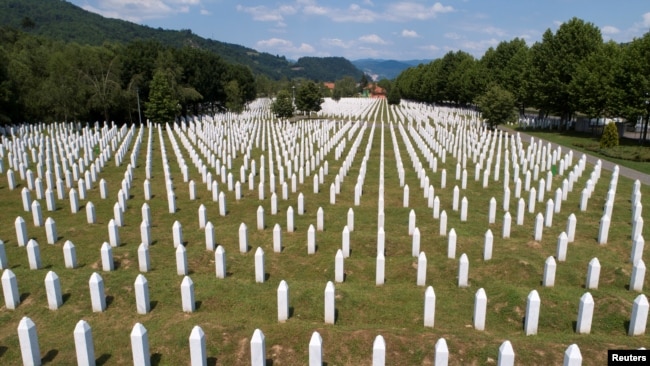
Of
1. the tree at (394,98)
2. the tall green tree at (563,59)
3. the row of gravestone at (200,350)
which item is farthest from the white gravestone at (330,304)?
the tree at (394,98)

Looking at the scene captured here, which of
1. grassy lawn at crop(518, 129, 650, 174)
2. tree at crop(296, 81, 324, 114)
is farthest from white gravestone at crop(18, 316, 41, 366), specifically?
tree at crop(296, 81, 324, 114)

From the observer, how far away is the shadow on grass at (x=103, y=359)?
558cm

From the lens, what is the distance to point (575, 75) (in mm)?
35188

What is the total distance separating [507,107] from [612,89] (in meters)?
7.79

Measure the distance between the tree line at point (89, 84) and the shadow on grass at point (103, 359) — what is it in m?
37.1

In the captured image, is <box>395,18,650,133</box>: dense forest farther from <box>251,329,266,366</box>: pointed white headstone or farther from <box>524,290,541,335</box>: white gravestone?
<box>251,329,266,366</box>: pointed white headstone

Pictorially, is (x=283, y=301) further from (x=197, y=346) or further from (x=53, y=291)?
(x=53, y=291)

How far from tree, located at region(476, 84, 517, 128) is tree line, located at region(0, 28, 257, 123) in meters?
28.6

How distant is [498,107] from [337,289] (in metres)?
32.1

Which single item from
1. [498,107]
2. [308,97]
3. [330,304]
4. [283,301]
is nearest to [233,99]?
[308,97]

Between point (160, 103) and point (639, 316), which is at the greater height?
point (160, 103)

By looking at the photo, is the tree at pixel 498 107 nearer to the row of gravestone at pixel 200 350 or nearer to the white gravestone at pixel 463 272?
the white gravestone at pixel 463 272

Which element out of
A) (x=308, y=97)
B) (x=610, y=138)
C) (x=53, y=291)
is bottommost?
(x=53, y=291)

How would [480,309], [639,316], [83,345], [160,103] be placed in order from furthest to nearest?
1. [160,103]
2. [480,309]
3. [639,316]
4. [83,345]
